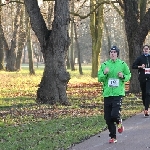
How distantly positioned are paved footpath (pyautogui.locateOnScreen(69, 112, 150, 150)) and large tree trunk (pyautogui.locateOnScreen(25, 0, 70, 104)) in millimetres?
4200

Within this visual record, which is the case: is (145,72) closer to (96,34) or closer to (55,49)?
(55,49)

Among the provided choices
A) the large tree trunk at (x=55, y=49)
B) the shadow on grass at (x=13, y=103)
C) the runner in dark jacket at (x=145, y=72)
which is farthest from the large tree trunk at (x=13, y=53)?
the runner in dark jacket at (x=145, y=72)

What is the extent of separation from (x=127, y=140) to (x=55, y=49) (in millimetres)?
6593

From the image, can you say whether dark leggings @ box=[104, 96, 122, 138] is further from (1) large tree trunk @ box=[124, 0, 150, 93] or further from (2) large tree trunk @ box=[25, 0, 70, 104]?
(1) large tree trunk @ box=[124, 0, 150, 93]

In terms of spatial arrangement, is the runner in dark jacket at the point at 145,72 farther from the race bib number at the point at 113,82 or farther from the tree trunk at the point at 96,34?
the tree trunk at the point at 96,34

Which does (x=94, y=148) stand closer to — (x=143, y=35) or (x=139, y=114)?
(x=139, y=114)

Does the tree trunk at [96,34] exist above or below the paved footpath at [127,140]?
above

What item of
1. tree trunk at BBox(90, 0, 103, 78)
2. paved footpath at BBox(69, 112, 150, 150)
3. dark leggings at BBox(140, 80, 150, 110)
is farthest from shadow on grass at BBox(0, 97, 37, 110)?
tree trunk at BBox(90, 0, 103, 78)

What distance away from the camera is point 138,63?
42.2ft

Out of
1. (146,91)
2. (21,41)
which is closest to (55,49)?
(146,91)

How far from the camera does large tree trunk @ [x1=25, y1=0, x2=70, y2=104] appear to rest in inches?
584

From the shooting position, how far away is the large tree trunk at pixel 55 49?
14.8 m

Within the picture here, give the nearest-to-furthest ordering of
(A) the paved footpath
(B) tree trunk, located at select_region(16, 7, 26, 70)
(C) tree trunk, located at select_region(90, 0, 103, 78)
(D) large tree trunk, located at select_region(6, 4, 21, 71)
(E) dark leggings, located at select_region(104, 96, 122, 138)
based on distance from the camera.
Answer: (A) the paved footpath < (E) dark leggings, located at select_region(104, 96, 122, 138) < (C) tree trunk, located at select_region(90, 0, 103, 78) < (B) tree trunk, located at select_region(16, 7, 26, 70) < (D) large tree trunk, located at select_region(6, 4, 21, 71)

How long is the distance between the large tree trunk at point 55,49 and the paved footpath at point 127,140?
4.20 m
